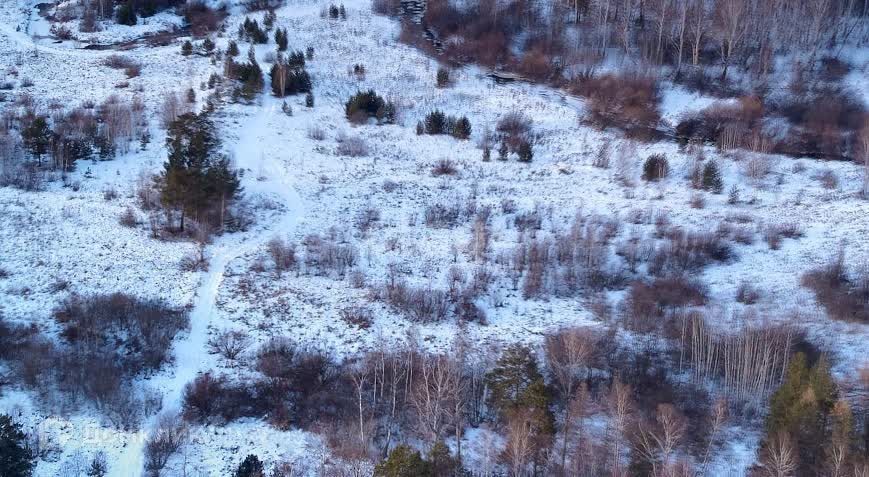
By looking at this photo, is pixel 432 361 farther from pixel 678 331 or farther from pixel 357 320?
pixel 678 331

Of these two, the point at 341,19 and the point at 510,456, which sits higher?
the point at 341,19

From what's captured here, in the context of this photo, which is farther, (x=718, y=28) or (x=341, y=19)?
(x=341, y=19)

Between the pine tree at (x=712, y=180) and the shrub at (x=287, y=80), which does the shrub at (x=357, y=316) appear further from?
the shrub at (x=287, y=80)

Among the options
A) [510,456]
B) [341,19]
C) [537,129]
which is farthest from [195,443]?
[341,19]

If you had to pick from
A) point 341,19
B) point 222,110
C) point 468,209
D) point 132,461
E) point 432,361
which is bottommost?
point 132,461

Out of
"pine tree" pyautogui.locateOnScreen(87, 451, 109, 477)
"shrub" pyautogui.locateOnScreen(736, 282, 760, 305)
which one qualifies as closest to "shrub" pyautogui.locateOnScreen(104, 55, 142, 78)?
"pine tree" pyautogui.locateOnScreen(87, 451, 109, 477)

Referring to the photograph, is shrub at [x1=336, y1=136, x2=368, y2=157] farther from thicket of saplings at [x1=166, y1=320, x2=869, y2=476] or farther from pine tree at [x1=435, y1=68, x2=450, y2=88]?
thicket of saplings at [x1=166, y1=320, x2=869, y2=476]
